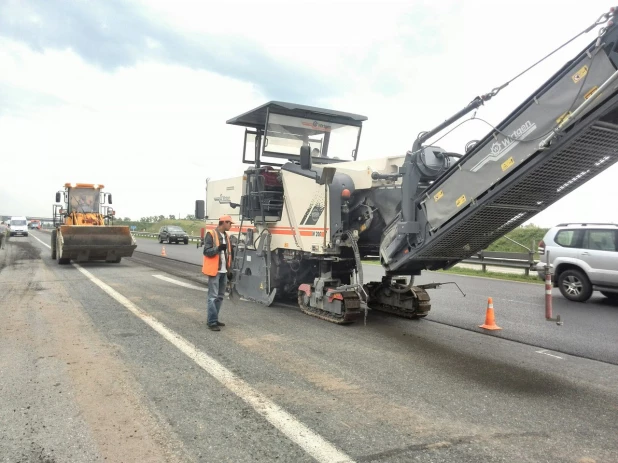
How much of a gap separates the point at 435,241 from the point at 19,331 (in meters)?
5.92

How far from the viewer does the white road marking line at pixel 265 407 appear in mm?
3248

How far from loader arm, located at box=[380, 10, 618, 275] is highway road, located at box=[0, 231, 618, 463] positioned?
1.46 meters

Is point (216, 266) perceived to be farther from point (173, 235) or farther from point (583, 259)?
point (173, 235)

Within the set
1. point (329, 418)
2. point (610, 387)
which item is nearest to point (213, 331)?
point (329, 418)

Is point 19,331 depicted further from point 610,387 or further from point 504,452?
point 610,387

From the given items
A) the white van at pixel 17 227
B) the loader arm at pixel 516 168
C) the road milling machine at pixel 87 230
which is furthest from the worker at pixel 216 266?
the white van at pixel 17 227

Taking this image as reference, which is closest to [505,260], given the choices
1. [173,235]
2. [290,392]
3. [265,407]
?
[290,392]

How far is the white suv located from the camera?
32.3 ft

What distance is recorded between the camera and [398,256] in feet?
22.7

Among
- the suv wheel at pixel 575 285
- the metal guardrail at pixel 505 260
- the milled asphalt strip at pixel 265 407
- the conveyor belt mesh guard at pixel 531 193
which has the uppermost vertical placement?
the conveyor belt mesh guard at pixel 531 193

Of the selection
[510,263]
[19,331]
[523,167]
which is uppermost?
[523,167]

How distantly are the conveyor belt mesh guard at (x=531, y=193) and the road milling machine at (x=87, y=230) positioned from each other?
12.7 metres

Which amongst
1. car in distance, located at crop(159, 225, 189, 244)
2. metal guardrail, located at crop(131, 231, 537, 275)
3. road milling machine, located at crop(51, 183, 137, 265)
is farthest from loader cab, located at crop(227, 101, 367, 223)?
car in distance, located at crop(159, 225, 189, 244)

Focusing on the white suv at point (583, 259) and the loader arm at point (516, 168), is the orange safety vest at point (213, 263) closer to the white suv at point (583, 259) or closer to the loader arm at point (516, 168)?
the loader arm at point (516, 168)
